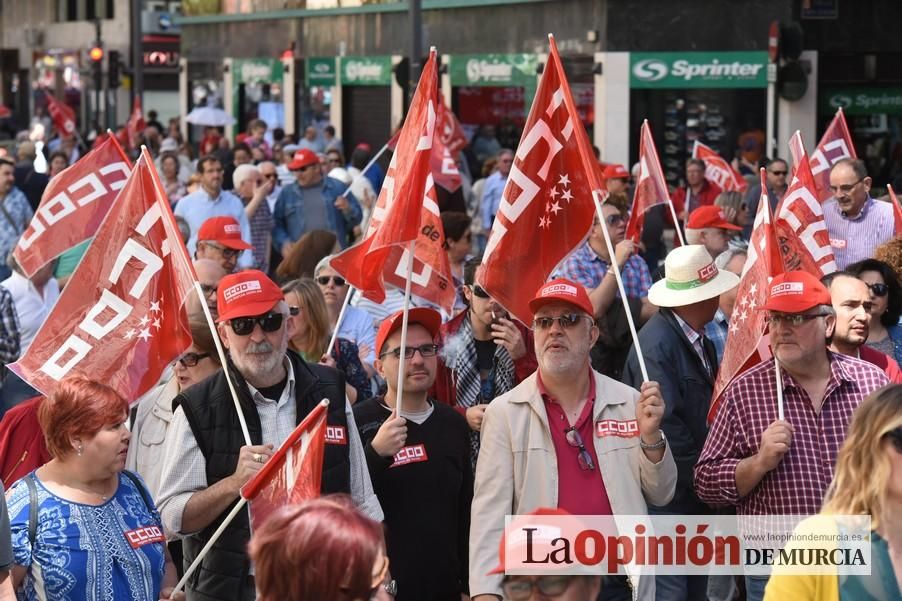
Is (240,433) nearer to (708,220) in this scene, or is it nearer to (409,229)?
(409,229)

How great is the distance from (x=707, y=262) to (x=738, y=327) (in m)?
0.81

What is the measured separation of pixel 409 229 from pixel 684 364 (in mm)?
1361

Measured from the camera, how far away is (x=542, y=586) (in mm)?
3918

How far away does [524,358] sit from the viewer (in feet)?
24.4

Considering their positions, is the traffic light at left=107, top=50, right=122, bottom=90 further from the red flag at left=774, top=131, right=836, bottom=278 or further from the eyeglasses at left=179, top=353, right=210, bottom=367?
the eyeglasses at left=179, top=353, right=210, bottom=367

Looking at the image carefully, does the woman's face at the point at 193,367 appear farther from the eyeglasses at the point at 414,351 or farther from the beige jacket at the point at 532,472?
the beige jacket at the point at 532,472

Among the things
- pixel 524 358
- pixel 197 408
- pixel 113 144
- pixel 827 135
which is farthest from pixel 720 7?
pixel 197 408

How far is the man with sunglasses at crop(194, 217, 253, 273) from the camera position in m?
10.8

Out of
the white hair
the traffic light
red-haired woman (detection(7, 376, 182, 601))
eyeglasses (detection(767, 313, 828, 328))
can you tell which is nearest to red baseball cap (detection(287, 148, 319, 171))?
the white hair

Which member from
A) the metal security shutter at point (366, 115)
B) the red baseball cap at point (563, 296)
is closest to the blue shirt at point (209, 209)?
the red baseball cap at point (563, 296)

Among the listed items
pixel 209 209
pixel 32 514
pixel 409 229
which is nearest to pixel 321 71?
pixel 209 209

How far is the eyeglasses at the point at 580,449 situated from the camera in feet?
19.3

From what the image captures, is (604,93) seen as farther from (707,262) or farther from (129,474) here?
(129,474)

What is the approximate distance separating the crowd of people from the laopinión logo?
18822 millimetres
